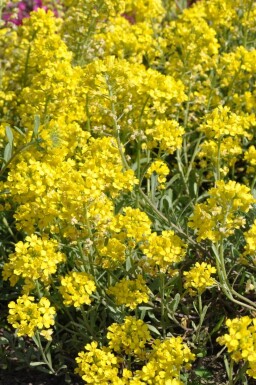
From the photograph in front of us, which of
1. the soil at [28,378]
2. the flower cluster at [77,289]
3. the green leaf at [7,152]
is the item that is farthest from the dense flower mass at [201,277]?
the green leaf at [7,152]

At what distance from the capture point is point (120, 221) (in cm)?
291

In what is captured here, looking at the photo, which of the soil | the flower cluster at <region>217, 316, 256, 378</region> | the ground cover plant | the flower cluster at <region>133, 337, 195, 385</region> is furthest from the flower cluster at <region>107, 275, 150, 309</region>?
the soil

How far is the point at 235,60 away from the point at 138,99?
82cm

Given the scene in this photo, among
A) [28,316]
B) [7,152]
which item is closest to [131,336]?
[28,316]

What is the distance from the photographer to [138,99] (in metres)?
3.79

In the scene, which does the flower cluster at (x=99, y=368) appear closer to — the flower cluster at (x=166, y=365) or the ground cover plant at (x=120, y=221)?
the ground cover plant at (x=120, y=221)

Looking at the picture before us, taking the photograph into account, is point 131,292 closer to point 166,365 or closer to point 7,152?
point 166,365

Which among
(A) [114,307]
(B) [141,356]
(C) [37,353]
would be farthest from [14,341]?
(B) [141,356]

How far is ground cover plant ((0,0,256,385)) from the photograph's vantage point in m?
2.82

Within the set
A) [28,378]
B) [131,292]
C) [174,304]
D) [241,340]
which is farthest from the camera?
[28,378]

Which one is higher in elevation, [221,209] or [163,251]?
[221,209]

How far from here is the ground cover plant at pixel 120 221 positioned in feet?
9.25

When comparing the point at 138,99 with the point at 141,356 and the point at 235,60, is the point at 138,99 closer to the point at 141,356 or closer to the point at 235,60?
the point at 235,60

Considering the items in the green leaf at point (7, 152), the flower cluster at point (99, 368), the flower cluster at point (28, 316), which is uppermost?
the green leaf at point (7, 152)
